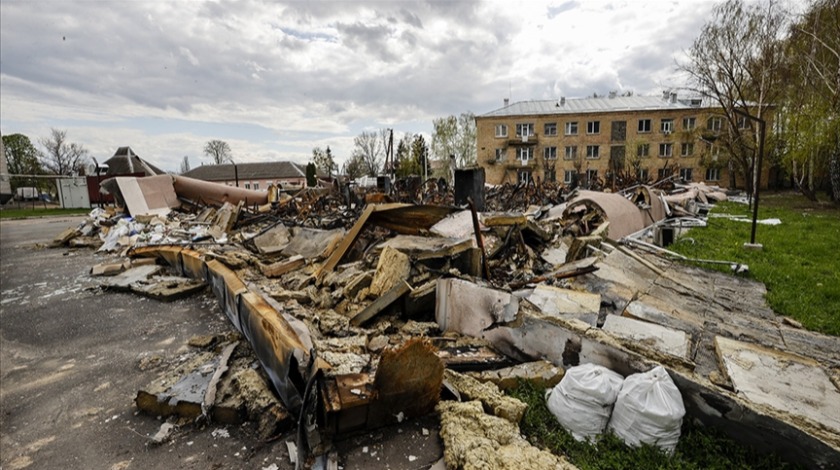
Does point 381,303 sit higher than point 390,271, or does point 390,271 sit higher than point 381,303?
point 390,271

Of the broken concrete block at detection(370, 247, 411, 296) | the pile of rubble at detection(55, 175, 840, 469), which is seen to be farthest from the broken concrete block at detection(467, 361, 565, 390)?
the broken concrete block at detection(370, 247, 411, 296)

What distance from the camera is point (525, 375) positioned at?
2557mm

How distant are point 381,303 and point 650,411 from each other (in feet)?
6.80

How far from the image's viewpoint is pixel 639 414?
1.96 meters

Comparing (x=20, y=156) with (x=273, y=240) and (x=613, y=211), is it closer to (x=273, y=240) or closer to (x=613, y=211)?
(x=273, y=240)

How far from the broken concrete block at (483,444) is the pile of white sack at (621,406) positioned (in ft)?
1.02

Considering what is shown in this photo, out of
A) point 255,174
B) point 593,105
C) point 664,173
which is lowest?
point 664,173

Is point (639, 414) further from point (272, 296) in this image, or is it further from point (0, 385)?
point (0, 385)

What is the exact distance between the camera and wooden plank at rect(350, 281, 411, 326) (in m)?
3.33

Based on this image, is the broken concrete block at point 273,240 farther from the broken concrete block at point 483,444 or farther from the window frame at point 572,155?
the window frame at point 572,155

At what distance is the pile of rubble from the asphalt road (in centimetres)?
14

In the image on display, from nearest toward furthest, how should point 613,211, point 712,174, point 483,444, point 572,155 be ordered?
point 483,444 → point 613,211 → point 712,174 → point 572,155

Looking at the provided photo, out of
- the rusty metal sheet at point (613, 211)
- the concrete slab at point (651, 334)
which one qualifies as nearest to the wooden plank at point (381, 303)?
the concrete slab at point (651, 334)

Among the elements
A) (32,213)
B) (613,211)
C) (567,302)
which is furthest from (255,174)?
(567,302)
